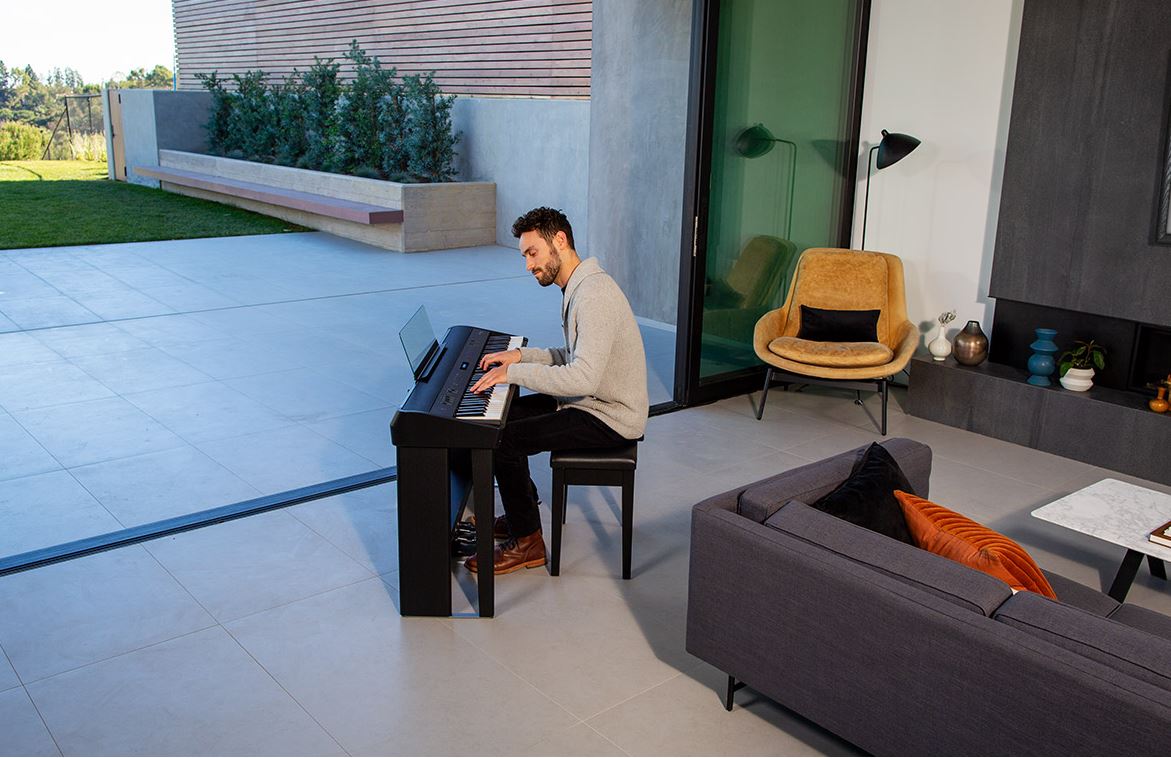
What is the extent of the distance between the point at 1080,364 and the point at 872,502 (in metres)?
2.86

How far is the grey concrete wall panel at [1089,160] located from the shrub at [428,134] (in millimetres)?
6977

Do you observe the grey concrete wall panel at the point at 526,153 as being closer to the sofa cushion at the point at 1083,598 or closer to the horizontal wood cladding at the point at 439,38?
the horizontal wood cladding at the point at 439,38

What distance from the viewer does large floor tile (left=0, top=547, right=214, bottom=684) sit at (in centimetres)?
295

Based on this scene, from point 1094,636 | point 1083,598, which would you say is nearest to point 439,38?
point 1083,598

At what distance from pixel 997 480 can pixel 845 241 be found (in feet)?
6.57

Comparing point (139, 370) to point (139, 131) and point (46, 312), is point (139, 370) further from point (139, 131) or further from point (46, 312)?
point (139, 131)

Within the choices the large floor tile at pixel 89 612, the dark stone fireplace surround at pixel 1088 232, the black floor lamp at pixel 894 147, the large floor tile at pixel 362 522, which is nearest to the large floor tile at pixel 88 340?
the large floor tile at pixel 362 522

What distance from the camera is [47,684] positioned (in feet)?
9.14

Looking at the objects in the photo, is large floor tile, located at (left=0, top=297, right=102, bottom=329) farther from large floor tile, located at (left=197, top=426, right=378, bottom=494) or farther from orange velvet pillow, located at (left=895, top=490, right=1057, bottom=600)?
orange velvet pillow, located at (left=895, top=490, right=1057, bottom=600)

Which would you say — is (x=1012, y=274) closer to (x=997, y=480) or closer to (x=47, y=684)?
(x=997, y=480)

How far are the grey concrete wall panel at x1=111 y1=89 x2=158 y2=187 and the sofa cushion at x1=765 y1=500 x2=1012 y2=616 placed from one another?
14210mm

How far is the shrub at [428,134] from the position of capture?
10.8m

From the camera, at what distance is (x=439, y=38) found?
37.9ft

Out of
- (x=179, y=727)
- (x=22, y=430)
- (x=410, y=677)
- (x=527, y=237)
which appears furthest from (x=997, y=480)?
(x=22, y=430)
